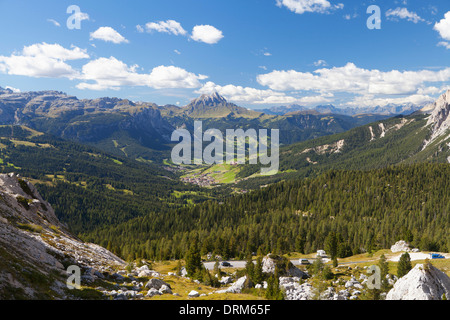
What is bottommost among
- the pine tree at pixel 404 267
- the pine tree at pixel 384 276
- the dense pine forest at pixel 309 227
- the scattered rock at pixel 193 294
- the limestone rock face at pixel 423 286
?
the dense pine forest at pixel 309 227

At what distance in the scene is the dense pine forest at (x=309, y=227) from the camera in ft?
373

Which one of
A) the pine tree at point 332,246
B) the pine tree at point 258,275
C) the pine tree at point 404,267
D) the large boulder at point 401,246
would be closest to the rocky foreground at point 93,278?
the pine tree at point 258,275

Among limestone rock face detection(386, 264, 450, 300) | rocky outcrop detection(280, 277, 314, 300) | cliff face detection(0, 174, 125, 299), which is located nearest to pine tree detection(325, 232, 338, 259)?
rocky outcrop detection(280, 277, 314, 300)

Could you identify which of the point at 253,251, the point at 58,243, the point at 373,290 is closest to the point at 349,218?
the point at 253,251

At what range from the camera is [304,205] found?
652 ft

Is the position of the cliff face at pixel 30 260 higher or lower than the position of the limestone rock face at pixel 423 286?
higher

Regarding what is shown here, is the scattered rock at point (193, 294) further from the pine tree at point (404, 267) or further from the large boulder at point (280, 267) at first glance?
the pine tree at point (404, 267)

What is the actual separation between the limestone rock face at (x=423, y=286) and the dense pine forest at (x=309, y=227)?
189 ft

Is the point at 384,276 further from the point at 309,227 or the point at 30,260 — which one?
the point at 309,227

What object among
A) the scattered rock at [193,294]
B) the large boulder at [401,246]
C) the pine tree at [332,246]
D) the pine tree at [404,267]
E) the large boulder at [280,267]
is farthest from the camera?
the large boulder at [401,246]

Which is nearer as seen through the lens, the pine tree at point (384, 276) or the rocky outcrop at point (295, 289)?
the rocky outcrop at point (295, 289)
